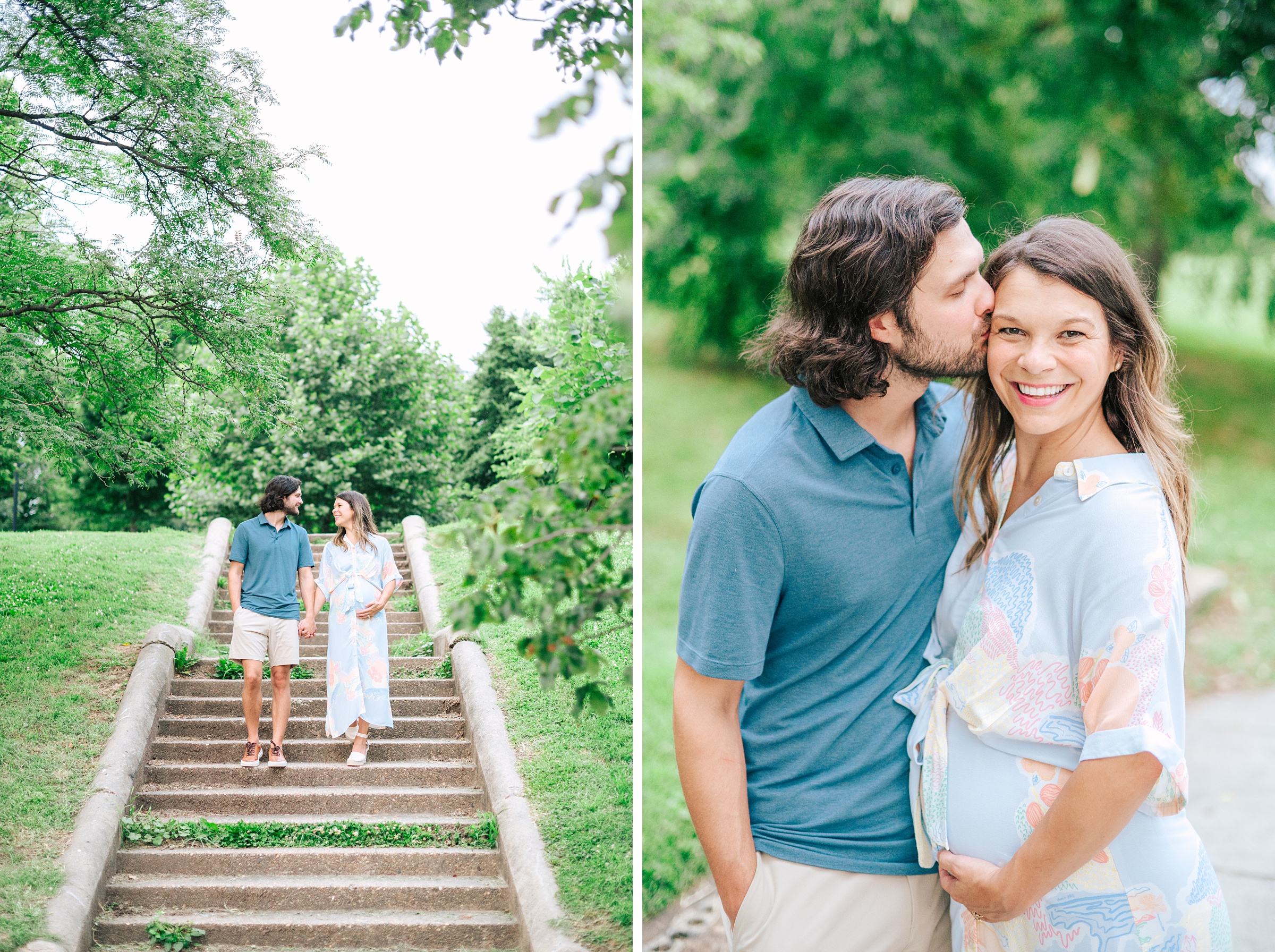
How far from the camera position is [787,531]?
5.98 feet

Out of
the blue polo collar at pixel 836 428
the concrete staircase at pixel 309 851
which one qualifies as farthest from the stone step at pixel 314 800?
the blue polo collar at pixel 836 428

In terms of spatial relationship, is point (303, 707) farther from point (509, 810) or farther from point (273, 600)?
point (509, 810)

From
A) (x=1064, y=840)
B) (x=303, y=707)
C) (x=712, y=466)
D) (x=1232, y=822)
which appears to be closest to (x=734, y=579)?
(x=1064, y=840)

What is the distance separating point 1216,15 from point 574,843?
801 cm

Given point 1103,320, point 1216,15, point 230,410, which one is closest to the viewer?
point 1103,320

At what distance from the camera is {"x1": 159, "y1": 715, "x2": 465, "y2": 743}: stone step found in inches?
93.0

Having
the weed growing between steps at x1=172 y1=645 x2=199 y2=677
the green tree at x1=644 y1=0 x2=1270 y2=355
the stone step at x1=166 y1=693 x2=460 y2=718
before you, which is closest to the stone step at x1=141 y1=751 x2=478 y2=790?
the stone step at x1=166 y1=693 x2=460 y2=718

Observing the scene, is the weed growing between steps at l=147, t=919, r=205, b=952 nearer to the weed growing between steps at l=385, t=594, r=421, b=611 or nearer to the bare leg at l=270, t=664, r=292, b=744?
the bare leg at l=270, t=664, r=292, b=744

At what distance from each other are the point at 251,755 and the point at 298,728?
0.41 ft

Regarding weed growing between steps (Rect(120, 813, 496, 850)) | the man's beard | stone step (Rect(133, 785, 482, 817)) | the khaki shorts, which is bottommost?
weed growing between steps (Rect(120, 813, 496, 850))

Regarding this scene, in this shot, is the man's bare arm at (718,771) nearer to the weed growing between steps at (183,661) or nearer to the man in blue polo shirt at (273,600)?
the man in blue polo shirt at (273,600)

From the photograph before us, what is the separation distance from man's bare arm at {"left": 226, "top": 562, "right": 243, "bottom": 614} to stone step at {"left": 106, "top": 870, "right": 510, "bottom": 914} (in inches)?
25.7

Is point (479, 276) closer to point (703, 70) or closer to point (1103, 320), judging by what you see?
point (1103, 320)

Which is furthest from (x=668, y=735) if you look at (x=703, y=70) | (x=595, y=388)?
(x=703, y=70)
